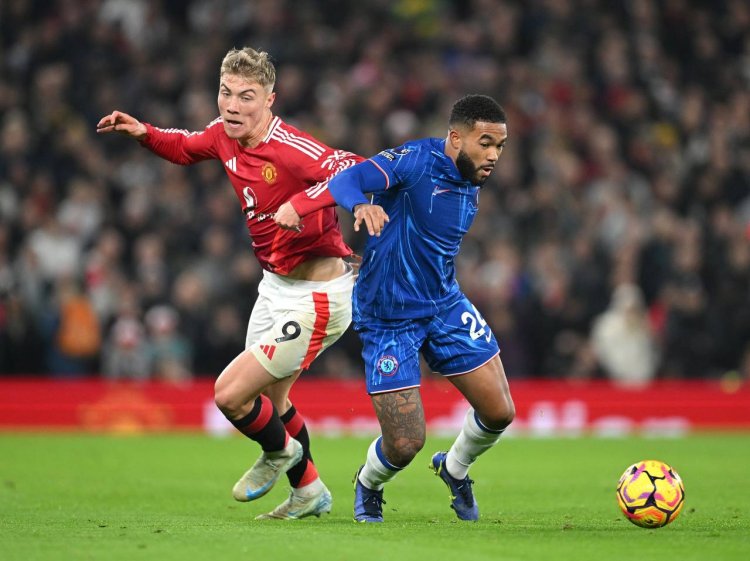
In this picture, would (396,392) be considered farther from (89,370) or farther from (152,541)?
(89,370)

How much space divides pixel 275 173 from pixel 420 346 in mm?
1411

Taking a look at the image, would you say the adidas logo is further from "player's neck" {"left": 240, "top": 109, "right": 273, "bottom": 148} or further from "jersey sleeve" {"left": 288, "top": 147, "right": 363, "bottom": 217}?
"player's neck" {"left": 240, "top": 109, "right": 273, "bottom": 148}

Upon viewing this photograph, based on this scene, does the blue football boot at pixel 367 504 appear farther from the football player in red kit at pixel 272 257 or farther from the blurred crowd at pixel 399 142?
the blurred crowd at pixel 399 142

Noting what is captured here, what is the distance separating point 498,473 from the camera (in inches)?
474

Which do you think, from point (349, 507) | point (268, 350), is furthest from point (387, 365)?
point (349, 507)

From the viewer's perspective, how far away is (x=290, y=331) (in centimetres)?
821

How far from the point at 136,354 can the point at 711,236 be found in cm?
778

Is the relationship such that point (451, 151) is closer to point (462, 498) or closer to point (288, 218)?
point (288, 218)

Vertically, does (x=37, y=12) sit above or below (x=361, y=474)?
above

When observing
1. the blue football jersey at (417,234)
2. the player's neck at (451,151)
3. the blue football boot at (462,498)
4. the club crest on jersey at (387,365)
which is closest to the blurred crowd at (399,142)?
the blue football boot at (462,498)

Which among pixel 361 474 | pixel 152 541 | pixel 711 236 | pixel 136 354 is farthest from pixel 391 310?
pixel 711 236

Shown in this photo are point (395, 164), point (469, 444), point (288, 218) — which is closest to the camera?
point (288, 218)

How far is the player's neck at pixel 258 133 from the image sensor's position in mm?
8258

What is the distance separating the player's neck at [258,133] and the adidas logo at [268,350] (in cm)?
127
